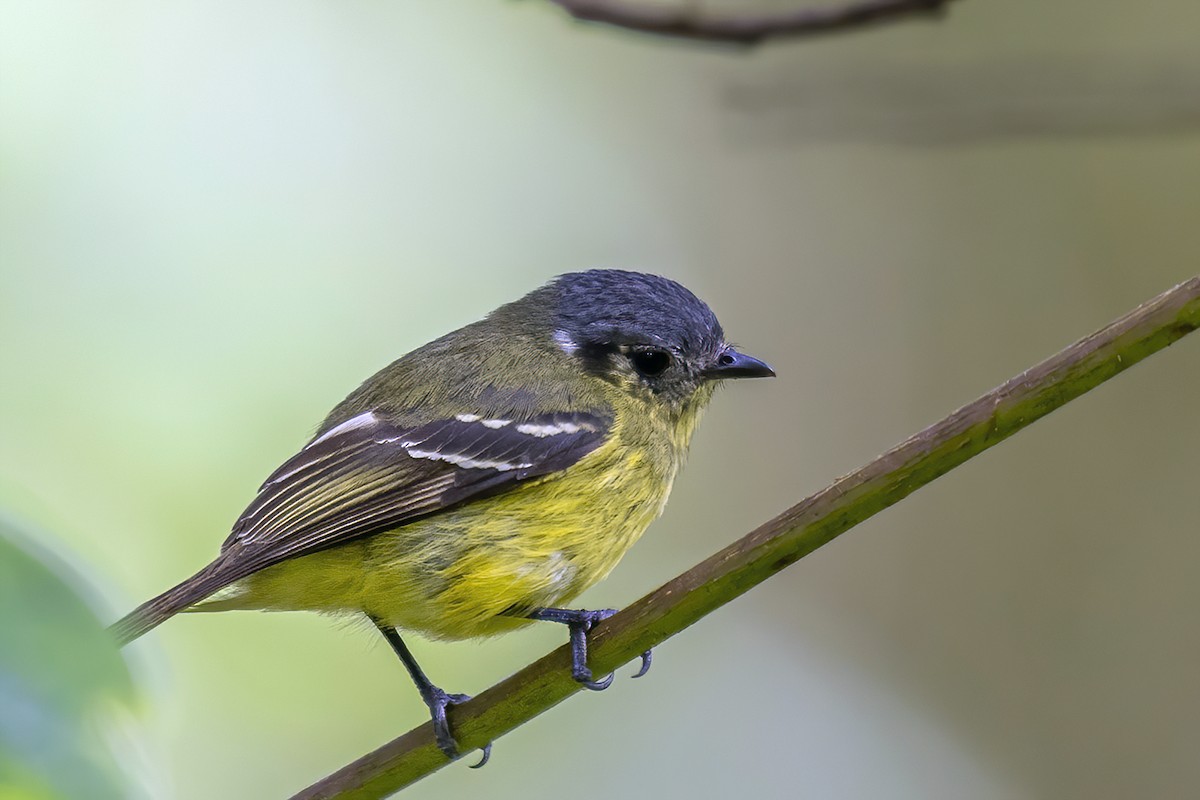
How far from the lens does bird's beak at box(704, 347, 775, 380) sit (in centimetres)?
315

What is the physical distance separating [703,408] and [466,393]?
0.66 m

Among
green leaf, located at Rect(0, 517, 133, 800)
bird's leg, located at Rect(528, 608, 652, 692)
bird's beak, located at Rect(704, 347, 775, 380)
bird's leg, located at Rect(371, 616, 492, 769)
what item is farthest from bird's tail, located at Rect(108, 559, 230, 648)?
green leaf, located at Rect(0, 517, 133, 800)

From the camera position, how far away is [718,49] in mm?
2746

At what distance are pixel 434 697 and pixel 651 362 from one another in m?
1.04

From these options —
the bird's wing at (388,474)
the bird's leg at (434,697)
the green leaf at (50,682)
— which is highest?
the green leaf at (50,682)

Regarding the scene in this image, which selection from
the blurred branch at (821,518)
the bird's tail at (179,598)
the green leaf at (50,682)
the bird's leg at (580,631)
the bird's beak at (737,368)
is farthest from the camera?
the bird's beak at (737,368)

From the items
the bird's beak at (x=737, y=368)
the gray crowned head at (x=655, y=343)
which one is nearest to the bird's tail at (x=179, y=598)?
the gray crowned head at (x=655, y=343)

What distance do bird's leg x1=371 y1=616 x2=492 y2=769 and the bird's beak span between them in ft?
3.37

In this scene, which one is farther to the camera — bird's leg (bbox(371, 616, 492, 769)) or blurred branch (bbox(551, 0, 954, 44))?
blurred branch (bbox(551, 0, 954, 44))

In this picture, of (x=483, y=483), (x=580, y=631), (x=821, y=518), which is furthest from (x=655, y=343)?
(x=821, y=518)

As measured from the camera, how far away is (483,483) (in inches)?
108

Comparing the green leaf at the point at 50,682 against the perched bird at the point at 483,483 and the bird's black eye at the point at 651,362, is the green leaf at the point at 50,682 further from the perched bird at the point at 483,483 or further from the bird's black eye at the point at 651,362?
the bird's black eye at the point at 651,362

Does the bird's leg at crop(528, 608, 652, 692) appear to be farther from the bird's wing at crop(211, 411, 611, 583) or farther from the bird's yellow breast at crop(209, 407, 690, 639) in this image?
the bird's wing at crop(211, 411, 611, 583)

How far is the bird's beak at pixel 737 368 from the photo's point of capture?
3146 mm
